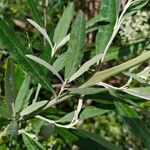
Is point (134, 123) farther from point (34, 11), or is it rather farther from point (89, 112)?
point (34, 11)

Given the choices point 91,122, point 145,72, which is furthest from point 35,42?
point 91,122

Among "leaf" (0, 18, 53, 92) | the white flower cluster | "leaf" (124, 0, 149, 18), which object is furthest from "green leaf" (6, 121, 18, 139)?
the white flower cluster

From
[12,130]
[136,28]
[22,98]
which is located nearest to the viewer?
[12,130]

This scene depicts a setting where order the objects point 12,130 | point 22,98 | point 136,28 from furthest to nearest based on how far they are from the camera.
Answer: point 136,28 → point 22,98 → point 12,130

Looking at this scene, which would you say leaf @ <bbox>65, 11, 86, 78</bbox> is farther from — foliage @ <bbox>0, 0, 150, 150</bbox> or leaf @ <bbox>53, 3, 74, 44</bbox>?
leaf @ <bbox>53, 3, 74, 44</bbox>

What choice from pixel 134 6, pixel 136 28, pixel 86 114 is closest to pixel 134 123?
pixel 86 114

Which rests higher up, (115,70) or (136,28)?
(115,70)

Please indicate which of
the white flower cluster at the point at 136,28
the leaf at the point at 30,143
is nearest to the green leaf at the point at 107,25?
the leaf at the point at 30,143
